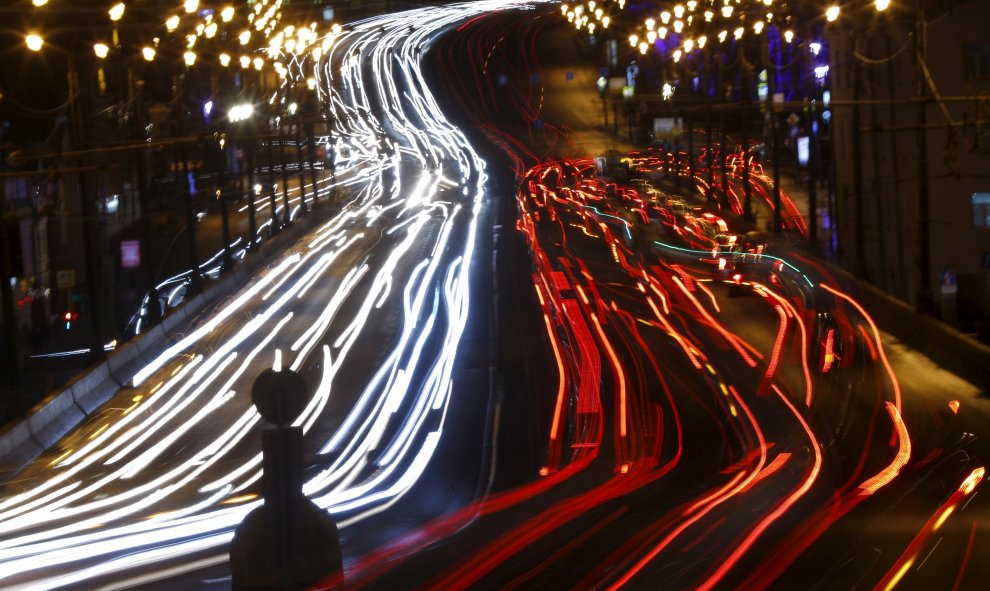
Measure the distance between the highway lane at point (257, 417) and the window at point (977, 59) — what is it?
18207 millimetres

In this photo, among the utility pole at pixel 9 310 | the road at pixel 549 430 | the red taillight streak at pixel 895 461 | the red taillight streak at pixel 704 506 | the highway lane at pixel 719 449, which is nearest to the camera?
the red taillight streak at pixel 704 506

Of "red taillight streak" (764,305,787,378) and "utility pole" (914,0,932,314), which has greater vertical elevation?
"utility pole" (914,0,932,314)

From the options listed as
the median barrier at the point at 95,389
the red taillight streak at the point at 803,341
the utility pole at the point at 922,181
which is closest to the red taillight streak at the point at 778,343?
the red taillight streak at the point at 803,341

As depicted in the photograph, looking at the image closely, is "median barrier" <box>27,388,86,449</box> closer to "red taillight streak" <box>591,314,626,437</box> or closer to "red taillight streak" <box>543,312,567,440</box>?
"red taillight streak" <box>543,312,567,440</box>

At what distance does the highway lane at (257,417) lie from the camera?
634 inches

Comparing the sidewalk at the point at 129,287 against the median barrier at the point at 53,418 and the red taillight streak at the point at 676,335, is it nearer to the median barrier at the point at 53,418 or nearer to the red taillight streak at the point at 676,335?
the median barrier at the point at 53,418

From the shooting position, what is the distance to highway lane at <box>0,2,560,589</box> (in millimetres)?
16109

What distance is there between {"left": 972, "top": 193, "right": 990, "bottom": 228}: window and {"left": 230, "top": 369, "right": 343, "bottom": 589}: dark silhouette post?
39.0m

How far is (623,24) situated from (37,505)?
93.1 m

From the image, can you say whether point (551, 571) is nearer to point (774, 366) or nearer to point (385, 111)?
point (774, 366)

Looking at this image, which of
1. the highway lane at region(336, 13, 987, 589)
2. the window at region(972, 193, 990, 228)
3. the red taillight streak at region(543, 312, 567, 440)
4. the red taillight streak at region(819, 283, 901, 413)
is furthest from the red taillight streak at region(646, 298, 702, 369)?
the window at region(972, 193, 990, 228)

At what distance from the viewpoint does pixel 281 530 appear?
37.4 ft

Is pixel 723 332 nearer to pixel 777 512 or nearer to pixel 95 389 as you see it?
pixel 95 389

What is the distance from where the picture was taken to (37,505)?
19406 millimetres
